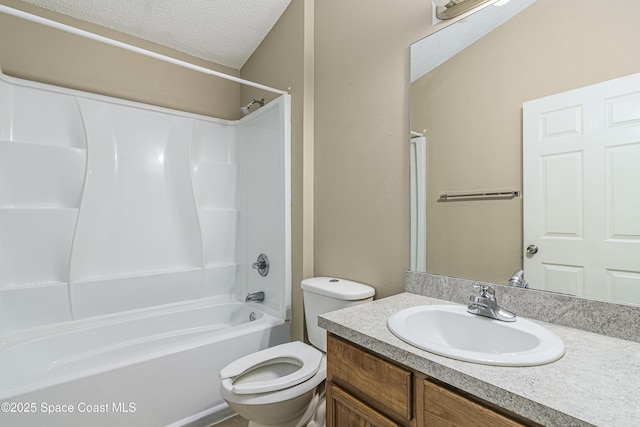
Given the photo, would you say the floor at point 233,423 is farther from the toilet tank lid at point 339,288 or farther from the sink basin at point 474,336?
the sink basin at point 474,336

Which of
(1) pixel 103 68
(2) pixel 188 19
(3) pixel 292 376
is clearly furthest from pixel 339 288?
(1) pixel 103 68

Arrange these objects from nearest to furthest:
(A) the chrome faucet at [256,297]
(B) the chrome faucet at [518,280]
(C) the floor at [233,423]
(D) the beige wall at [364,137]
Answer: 1. (B) the chrome faucet at [518,280]
2. (D) the beige wall at [364,137]
3. (C) the floor at [233,423]
4. (A) the chrome faucet at [256,297]

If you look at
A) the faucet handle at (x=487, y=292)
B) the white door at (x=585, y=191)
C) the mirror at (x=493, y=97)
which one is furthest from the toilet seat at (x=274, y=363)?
the white door at (x=585, y=191)

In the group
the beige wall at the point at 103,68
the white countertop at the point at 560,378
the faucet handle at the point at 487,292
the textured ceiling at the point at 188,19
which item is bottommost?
the white countertop at the point at 560,378

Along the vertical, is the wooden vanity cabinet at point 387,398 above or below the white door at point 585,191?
below

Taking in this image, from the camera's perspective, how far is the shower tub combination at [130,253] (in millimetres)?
1556

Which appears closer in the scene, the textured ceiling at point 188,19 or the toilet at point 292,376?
the toilet at point 292,376

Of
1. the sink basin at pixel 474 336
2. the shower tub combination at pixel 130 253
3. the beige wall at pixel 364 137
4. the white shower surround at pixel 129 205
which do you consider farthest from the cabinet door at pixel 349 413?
the white shower surround at pixel 129 205

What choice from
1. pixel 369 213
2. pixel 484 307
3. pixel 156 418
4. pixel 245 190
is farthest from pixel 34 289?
pixel 484 307

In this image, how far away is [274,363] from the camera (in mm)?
1648

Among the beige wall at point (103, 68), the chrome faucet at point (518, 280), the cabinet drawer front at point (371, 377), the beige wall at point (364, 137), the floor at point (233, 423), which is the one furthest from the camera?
the beige wall at point (103, 68)

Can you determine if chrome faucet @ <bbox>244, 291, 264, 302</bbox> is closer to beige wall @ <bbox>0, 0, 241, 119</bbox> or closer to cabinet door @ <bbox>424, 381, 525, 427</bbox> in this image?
beige wall @ <bbox>0, 0, 241, 119</bbox>

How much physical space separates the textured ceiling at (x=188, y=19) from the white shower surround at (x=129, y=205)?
52 centimetres

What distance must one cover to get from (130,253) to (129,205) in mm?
340
